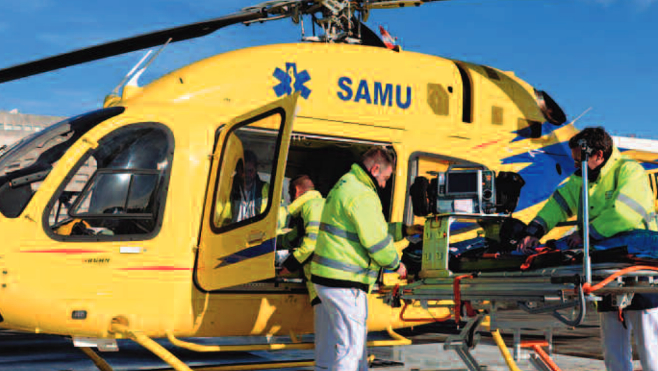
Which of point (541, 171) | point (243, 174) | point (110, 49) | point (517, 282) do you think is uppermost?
point (110, 49)

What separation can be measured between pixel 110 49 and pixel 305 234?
2744 mm

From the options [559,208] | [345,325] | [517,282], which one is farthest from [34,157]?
[559,208]

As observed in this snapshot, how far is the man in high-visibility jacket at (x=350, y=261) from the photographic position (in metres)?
4.34

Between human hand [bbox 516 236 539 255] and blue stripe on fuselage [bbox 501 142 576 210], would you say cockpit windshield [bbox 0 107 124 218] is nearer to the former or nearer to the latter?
human hand [bbox 516 236 539 255]

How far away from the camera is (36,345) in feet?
29.1

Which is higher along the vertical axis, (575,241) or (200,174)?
(200,174)

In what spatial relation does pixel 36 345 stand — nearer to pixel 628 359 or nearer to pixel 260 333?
pixel 260 333

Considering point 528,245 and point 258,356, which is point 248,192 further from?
point 258,356

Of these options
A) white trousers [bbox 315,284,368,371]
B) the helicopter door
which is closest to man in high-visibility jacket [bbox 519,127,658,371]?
white trousers [bbox 315,284,368,371]

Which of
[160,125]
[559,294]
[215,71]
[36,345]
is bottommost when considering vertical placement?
[36,345]

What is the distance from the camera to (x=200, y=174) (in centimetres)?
550

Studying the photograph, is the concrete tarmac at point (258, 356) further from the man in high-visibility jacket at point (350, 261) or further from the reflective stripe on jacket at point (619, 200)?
the man in high-visibility jacket at point (350, 261)

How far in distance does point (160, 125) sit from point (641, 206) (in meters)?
3.61

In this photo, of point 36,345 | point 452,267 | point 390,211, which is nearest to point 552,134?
point 390,211
